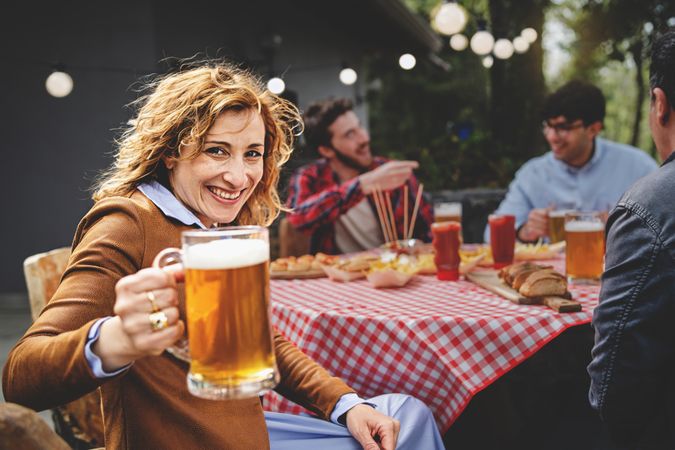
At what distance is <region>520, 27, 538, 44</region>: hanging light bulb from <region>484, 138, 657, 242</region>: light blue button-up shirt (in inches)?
260

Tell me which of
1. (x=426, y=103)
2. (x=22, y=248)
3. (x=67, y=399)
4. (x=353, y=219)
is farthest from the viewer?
(x=426, y=103)

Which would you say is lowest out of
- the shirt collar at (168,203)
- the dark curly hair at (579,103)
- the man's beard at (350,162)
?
the shirt collar at (168,203)

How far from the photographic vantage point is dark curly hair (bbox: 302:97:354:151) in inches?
156

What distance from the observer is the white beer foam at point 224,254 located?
84 cm

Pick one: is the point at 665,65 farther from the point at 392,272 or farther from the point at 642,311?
the point at 392,272

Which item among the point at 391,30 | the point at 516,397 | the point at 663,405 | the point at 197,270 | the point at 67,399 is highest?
the point at 391,30

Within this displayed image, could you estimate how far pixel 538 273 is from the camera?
1.85 meters

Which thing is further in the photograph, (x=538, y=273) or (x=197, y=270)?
(x=538, y=273)

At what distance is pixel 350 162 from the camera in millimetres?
3994

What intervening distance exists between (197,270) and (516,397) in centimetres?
168

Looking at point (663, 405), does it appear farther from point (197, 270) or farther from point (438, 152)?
point (438, 152)

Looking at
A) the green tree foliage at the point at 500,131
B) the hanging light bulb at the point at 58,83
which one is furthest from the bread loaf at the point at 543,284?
the green tree foliage at the point at 500,131

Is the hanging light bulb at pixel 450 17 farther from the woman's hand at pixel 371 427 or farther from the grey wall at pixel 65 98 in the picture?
the woman's hand at pixel 371 427

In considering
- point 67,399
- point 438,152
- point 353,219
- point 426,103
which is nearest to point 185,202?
point 67,399
